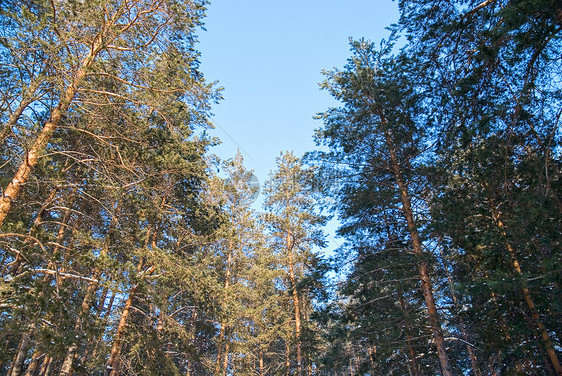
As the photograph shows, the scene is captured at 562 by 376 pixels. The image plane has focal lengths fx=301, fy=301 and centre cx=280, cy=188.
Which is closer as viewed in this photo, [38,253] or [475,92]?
[38,253]

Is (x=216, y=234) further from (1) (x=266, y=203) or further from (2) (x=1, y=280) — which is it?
(1) (x=266, y=203)

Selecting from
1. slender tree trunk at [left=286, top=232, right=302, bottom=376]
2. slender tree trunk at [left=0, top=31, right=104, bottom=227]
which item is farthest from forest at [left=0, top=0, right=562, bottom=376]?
slender tree trunk at [left=286, top=232, right=302, bottom=376]

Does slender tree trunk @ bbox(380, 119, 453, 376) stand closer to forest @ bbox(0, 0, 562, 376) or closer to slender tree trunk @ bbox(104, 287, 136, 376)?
forest @ bbox(0, 0, 562, 376)

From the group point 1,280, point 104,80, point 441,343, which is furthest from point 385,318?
point 104,80

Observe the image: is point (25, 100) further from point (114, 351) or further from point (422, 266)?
point (422, 266)

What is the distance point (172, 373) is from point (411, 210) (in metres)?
8.79

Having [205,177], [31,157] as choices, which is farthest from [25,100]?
[205,177]

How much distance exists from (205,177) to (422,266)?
22.5ft

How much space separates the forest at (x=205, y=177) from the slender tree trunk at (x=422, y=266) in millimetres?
57

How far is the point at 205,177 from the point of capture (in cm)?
917

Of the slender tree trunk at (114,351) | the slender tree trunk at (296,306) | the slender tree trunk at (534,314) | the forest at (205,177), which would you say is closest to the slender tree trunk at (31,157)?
the forest at (205,177)

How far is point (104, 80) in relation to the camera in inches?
259

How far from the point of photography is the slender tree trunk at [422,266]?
7.58 m

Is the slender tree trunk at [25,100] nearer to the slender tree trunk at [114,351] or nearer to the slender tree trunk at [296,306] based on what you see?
the slender tree trunk at [114,351]
